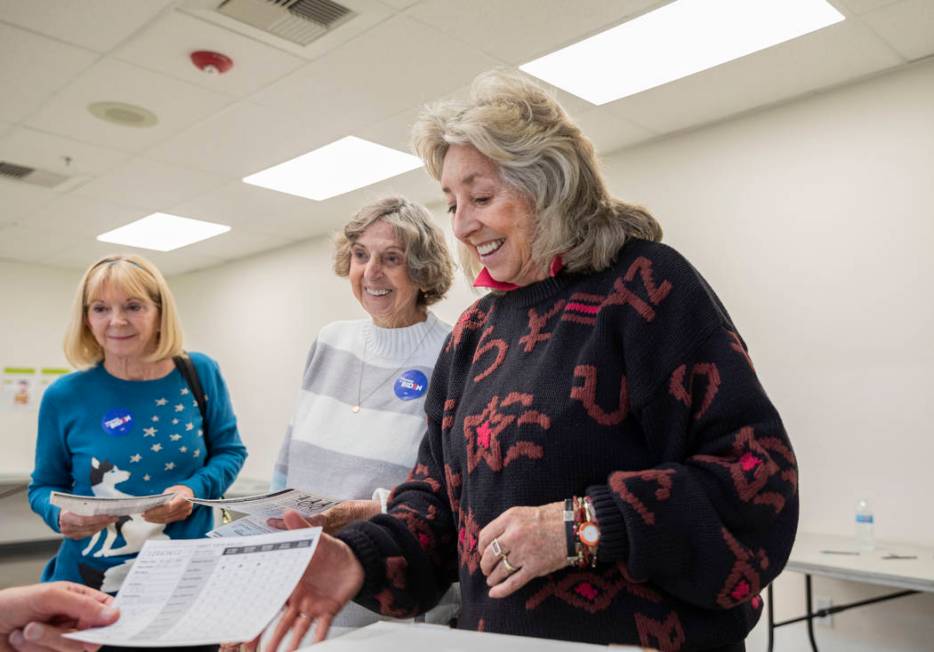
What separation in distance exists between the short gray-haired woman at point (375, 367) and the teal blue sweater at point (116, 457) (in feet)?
1.16

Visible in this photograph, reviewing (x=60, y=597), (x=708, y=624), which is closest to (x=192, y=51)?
(x=60, y=597)

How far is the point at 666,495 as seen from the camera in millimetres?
968

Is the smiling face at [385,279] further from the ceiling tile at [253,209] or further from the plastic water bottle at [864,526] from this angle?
the ceiling tile at [253,209]

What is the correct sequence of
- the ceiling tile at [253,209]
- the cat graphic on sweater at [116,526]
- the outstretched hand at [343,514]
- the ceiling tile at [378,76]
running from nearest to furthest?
the outstretched hand at [343,514] < the cat graphic on sweater at [116,526] < the ceiling tile at [378,76] < the ceiling tile at [253,209]

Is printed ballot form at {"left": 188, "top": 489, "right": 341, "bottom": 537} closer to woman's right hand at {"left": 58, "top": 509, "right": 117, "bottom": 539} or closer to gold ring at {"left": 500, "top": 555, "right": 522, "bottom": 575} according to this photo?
gold ring at {"left": 500, "top": 555, "right": 522, "bottom": 575}

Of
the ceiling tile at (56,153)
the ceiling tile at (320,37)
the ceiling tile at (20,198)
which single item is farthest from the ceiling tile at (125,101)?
the ceiling tile at (20,198)

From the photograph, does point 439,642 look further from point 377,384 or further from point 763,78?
point 763,78

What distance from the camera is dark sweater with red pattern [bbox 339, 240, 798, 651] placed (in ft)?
3.18

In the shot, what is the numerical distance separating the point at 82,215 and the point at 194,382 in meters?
4.23

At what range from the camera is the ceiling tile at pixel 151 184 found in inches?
187

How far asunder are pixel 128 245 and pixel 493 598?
658 cm

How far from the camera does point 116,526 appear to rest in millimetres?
1980

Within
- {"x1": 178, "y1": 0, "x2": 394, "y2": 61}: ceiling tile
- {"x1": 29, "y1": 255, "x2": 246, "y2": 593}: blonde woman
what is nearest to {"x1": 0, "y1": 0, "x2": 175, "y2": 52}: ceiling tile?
{"x1": 178, "y1": 0, "x2": 394, "y2": 61}: ceiling tile

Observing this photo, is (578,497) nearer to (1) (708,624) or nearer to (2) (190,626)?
(1) (708,624)
